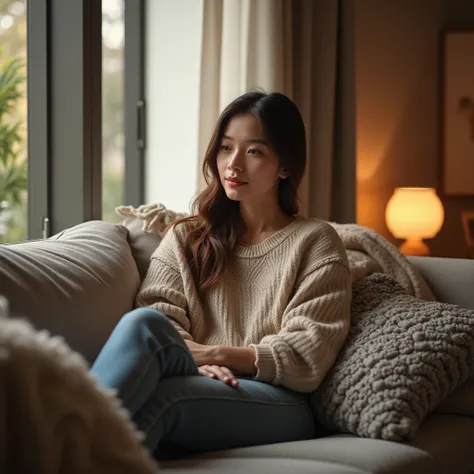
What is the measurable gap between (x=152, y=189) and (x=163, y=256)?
4.82ft

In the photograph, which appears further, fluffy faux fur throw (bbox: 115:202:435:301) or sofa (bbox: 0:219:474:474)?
fluffy faux fur throw (bbox: 115:202:435:301)

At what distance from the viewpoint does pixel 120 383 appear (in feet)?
5.76

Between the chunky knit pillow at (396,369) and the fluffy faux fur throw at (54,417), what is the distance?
92 centimetres

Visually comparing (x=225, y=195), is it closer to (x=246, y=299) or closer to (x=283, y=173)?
(x=283, y=173)

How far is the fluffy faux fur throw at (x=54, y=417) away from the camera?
45.4 inches

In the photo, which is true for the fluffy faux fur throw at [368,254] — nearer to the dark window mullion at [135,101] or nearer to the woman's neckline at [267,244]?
the woman's neckline at [267,244]

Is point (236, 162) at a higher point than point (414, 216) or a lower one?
higher

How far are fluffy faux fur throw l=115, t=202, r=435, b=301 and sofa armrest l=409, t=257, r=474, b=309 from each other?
0.06 m

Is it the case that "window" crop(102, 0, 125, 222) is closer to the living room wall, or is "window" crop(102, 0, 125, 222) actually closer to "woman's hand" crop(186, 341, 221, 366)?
the living room wall

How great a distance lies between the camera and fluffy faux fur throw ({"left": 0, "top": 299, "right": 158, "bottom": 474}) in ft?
3.79

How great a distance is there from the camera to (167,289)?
238 centimetres

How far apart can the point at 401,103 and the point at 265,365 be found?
2927mm

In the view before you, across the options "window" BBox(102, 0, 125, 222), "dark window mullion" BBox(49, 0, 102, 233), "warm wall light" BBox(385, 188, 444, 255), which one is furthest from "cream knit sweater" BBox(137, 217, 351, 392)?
"window" BBox(102, 0, 125, 222)

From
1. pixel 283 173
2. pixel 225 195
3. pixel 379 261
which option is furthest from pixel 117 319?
pixel 379 261
